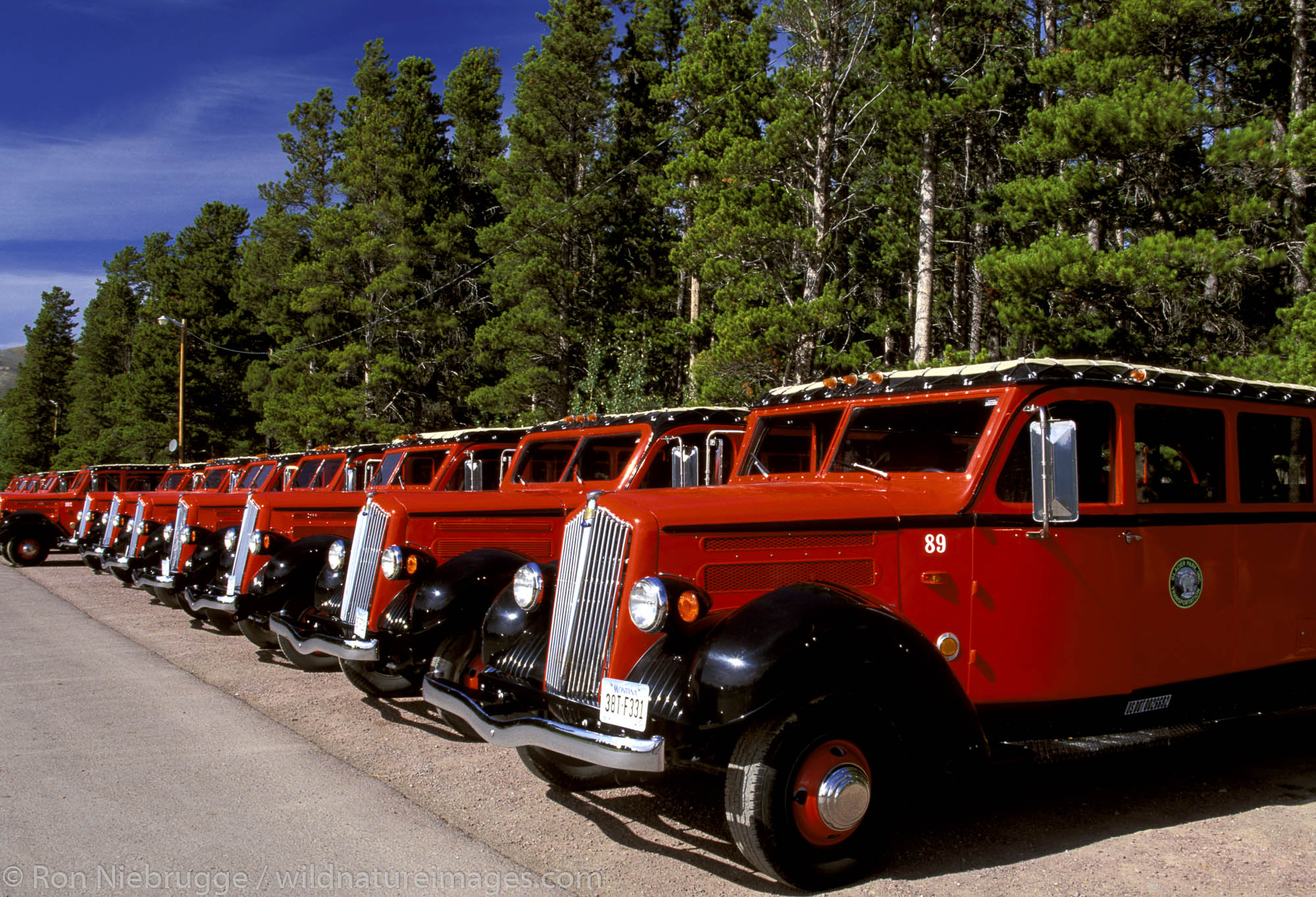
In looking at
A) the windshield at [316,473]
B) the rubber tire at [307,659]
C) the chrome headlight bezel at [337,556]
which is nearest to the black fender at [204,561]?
the rubber tire at [307,659]

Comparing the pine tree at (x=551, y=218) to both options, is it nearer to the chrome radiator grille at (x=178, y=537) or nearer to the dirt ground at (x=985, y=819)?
the chrome radiator grille at (x=178, y=537)

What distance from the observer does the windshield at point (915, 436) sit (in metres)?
4.93

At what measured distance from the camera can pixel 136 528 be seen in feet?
44.9

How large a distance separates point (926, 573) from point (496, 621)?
2.16 m

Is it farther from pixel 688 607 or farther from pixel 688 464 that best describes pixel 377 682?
pixel 688 607

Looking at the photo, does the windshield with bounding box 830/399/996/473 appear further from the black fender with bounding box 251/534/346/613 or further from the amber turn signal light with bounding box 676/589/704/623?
the black fender with bounding box 251/534/346/613

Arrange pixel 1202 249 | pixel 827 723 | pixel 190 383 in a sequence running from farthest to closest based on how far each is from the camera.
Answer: pixel 190 383, pixel 1202 249, pixel 827 723

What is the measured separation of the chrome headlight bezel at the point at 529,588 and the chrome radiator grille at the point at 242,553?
520 cm

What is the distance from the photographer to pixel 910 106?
66.2 feet

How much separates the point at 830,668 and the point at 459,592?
2898 mm

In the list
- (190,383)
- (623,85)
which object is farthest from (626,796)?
(190,383)

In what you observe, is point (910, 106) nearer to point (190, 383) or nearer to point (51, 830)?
point (51, 830)

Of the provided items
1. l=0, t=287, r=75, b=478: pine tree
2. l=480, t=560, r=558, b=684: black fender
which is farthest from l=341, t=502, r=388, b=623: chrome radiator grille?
l=0, t=287, r=75, b=478: pine tree

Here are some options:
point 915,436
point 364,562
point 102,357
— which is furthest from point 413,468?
point 102,357
